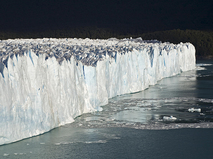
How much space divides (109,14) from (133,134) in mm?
58409

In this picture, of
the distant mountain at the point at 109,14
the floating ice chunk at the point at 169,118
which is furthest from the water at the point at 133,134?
the distant mountain at the point at 109,14

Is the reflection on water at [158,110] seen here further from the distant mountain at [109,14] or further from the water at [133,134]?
the distant mountain at [109,14]

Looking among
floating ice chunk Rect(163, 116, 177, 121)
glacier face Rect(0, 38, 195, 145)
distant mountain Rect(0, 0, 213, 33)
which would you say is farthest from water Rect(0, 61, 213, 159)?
distant mountain Rect(0, 0, 213, 33)

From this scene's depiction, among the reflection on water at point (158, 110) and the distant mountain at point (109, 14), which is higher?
the distant mountain at point (109, 14)

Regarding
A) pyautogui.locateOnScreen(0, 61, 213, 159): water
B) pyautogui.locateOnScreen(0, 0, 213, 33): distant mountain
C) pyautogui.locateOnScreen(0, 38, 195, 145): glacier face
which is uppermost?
pyautogui.locateOnScreen(0, 0, 213, 33): distant mountain

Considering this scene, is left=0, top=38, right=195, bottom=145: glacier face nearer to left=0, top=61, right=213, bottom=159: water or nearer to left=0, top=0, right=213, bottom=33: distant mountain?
left=0, top=61, right=213, bottom=159: water

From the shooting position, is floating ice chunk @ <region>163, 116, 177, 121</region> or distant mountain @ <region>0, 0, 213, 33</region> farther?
distant mountain @ <region>0, 0, 213, 33</region>

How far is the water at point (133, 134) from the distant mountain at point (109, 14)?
153 ft

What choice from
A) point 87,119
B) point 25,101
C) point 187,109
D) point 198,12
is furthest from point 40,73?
point 198,12

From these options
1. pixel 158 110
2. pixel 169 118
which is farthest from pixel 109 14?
pixel 169 118

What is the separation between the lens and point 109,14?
65875 mm

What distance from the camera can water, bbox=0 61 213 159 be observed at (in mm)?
7461

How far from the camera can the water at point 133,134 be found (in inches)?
294

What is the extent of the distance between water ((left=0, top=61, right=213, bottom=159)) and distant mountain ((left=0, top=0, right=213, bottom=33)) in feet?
153
